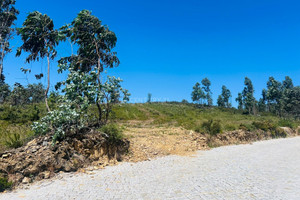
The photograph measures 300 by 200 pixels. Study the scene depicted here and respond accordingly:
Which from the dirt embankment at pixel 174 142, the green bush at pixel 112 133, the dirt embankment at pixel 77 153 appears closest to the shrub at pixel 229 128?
the dirt embankment at pixel 174 142

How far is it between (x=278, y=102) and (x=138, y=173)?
222 feet

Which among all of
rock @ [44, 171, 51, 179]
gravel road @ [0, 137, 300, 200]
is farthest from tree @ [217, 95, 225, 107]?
rock @ [44, 171, 51, 179]

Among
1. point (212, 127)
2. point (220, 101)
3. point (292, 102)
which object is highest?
point (220, 101)

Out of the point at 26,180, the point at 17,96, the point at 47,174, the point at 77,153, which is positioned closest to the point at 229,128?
the point at 77,153

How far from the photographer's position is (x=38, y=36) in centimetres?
1086

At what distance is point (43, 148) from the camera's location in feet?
25.6

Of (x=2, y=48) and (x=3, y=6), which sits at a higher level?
(x=3, y=6)

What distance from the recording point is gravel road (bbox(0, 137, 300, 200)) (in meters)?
5.37

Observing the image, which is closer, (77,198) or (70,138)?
(77,198)

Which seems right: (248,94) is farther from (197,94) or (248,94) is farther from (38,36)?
(38,36)

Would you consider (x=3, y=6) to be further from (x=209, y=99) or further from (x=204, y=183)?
(x=209, y=99)

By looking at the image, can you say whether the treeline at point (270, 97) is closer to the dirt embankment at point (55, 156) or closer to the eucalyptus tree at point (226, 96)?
the eucalyptus tree at point (226, 96)

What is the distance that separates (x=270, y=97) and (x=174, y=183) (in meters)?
70.1

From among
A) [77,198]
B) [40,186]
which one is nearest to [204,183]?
[77,198]
